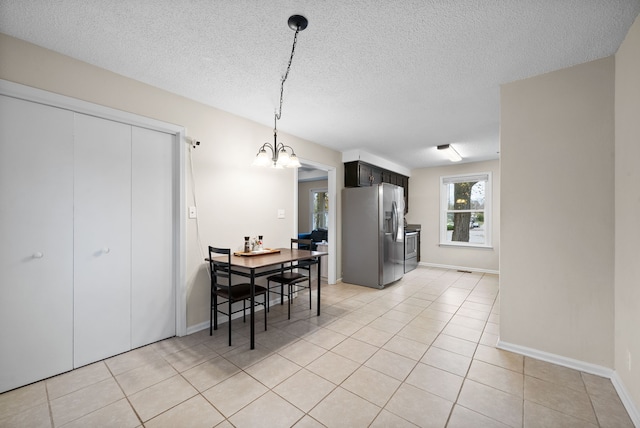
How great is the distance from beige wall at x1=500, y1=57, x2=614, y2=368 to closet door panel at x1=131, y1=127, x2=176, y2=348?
11.1 feet

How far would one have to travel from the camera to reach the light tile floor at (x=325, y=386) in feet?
5.41

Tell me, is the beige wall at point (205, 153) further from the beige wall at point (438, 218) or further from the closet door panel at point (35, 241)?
the beige wall at point (438, 218)

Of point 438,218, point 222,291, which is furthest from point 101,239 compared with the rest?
point 438,218

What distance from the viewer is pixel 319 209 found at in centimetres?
808

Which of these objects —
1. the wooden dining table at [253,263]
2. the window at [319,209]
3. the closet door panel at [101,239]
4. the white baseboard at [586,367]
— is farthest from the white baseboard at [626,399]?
the window at [319,209]

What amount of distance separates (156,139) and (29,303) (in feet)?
5.54

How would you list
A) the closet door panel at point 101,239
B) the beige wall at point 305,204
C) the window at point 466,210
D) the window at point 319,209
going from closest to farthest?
the closet door panel at point 101,239 → the window at point 466,210 → the window at point 319,209 → the beige wall at point 305,204

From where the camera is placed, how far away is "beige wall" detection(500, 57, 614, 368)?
2096 millimetres

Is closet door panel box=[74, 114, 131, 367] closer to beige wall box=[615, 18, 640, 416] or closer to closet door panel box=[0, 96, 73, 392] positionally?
closet door panel box=[0, 96, 73, 392]

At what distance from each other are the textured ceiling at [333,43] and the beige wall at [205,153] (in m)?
0.11

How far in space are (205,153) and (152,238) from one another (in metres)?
1.08

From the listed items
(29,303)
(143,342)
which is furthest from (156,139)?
(143,342)

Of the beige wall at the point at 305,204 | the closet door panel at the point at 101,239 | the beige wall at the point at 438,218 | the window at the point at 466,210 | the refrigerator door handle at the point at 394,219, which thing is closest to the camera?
the closet door panel at the point at 101,239

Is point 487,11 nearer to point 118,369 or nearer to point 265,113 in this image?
point 265,113
